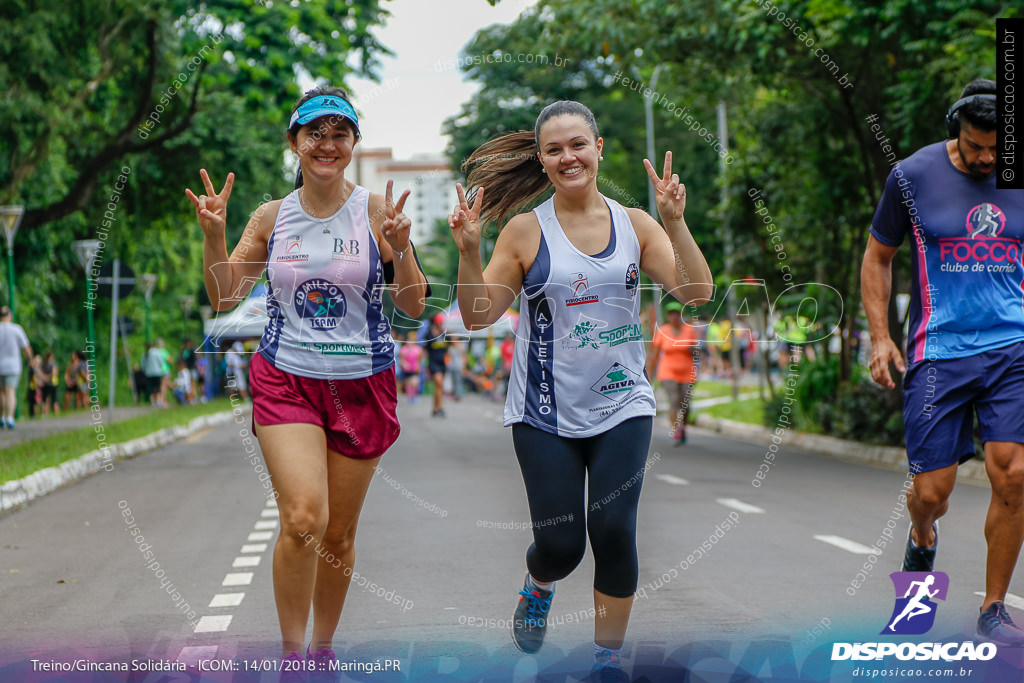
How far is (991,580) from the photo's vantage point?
14.9 feet

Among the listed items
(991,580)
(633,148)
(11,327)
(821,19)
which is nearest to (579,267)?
(991,580)

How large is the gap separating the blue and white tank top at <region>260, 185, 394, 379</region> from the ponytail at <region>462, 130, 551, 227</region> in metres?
0.67

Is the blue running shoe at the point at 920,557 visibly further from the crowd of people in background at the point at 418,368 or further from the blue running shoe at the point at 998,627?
the crowd of people in background at the point at 418,368

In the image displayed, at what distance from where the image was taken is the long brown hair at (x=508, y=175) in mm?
4754

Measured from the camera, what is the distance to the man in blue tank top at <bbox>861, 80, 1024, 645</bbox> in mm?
4551

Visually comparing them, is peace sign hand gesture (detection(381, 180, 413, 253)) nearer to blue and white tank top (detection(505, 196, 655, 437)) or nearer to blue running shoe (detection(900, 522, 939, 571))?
blue and white tank top (detection(505, 196, 655, 437))

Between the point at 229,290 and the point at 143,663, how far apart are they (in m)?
1.40

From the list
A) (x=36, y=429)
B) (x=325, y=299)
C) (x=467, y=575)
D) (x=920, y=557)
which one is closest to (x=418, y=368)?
(x=36, y=429)

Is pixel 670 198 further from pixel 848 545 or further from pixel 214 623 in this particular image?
pixel 848 545

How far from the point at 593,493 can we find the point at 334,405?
90 centimetres

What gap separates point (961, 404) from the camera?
15.2 feet

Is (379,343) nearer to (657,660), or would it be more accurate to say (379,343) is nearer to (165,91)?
(657,660)

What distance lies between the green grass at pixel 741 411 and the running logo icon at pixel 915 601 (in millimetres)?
14788

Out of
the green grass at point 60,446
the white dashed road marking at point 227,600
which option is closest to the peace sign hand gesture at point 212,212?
the white dashed road marking at point 227,600
